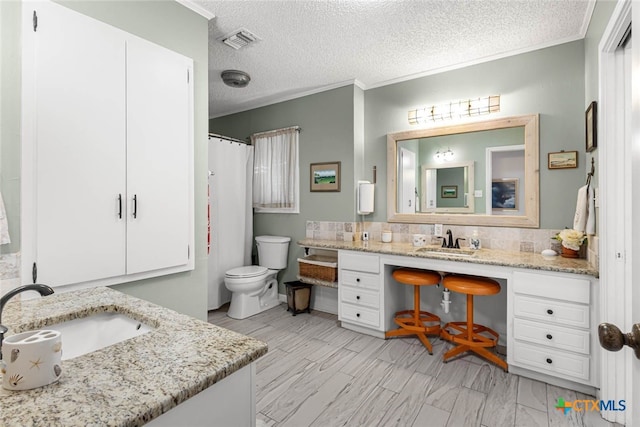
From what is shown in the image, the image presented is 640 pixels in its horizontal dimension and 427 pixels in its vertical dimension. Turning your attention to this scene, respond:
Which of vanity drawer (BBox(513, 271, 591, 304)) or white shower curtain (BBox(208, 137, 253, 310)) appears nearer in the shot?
vanity drawer (BBox(513, 271, 591, 304))

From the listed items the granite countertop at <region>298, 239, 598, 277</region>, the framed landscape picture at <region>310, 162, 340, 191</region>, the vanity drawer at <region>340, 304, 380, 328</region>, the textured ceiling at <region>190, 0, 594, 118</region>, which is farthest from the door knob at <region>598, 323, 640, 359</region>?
the framed landscape picture at <region>310, 162, 340, 191</region>

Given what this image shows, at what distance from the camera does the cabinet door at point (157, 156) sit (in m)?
1.79

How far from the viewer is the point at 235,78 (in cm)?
315

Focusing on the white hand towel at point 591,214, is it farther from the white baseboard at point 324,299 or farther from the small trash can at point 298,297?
the small trash can at point 298,297

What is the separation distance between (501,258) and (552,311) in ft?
1.51

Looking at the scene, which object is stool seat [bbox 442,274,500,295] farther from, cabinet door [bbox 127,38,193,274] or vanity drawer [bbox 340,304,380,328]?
cabinet door [bbox 127,38,193,274]

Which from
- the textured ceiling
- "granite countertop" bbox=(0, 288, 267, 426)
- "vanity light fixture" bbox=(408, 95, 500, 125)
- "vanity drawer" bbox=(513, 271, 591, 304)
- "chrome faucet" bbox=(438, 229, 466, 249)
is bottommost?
"vanity drawer" bbox=(513, 271, 591, 304)

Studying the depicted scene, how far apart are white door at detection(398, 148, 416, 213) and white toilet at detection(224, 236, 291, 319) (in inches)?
57.9

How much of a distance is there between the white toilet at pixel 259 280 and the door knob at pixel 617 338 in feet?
10.1

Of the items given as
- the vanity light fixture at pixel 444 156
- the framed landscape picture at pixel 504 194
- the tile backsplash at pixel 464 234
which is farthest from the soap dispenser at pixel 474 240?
the vanity light fixture at pixel 444 156

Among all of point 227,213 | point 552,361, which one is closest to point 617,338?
point 552,361

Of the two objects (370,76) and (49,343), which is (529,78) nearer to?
(370,76)

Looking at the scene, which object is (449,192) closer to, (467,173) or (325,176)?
(467,173)

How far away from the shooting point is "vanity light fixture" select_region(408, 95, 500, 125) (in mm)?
2834
